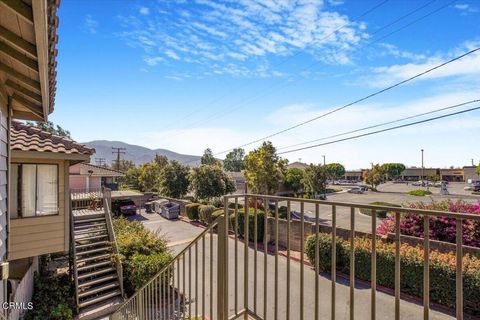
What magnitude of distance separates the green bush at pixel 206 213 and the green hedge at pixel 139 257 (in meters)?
7.24

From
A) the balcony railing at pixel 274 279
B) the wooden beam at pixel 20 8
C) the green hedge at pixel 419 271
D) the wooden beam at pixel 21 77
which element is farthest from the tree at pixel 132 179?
the wooden beam at pixel 20 8

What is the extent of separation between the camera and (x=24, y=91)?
3982 millimetres

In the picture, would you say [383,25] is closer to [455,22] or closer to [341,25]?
[341,25]

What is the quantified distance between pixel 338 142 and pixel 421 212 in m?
14.4

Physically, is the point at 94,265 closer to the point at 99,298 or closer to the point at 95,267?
the point at 95,267

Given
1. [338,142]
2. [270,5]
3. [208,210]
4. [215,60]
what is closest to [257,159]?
[208,210]

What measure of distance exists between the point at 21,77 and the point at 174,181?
21899 mm

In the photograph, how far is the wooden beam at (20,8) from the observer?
193cm

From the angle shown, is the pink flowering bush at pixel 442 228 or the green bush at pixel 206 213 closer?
the pink flowering bush at pixel 442 228

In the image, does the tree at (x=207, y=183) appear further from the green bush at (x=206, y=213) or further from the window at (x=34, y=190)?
the window at (x=34, y=190)

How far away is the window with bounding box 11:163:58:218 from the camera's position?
716 centimetres

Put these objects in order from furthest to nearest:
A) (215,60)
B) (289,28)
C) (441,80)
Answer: (215,60), (441,80), (289,28)

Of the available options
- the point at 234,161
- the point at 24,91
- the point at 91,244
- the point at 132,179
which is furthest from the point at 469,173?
the point at 24,91

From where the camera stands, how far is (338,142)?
14977 millimetres
